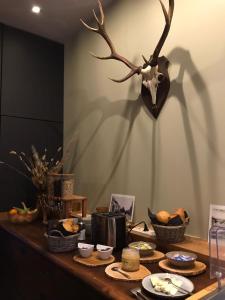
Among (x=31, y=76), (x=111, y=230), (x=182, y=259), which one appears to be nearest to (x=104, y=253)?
(x=111, y=230)

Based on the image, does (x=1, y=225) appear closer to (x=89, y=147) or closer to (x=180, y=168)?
(x=89, y=147)

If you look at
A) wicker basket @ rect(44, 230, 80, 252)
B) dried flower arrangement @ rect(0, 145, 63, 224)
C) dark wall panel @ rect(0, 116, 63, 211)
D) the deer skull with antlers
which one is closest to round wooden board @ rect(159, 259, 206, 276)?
wicker basket @ rect(44, 230, 80, 252)

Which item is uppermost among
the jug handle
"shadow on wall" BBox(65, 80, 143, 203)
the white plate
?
"shadow on wall" BBox(65, 80, 143, 203)

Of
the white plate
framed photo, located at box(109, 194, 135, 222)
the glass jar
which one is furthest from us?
framed photo, located at box(109, 194, 135, 222)

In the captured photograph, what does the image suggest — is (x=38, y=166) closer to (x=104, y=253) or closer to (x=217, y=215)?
(x=104, y=253)

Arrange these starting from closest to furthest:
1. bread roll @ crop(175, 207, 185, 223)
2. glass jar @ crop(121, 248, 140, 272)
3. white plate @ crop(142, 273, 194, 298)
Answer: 1. white plate @ crop(142, 273, 194, 298)
2. glass jar @ crop(121, 248, 140, 272)
3. bread roll @ crop(175, 207, 185, 223)

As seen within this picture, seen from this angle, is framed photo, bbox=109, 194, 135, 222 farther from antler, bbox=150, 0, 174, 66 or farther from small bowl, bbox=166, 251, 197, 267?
antler, bbox=150, 0, 174, 66

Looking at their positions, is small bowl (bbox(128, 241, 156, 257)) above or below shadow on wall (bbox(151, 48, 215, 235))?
below

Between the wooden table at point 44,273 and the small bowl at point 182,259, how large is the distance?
72 millimetres

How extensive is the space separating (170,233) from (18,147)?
170 cm

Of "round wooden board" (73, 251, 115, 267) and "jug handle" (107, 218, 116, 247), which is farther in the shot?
"jug handle" (107, 218, 116, 247)

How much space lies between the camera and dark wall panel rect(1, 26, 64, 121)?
8.43 feet

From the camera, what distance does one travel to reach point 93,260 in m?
1.42

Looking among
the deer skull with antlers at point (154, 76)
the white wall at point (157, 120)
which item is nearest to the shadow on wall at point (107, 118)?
the white wall at point (157, 120)
